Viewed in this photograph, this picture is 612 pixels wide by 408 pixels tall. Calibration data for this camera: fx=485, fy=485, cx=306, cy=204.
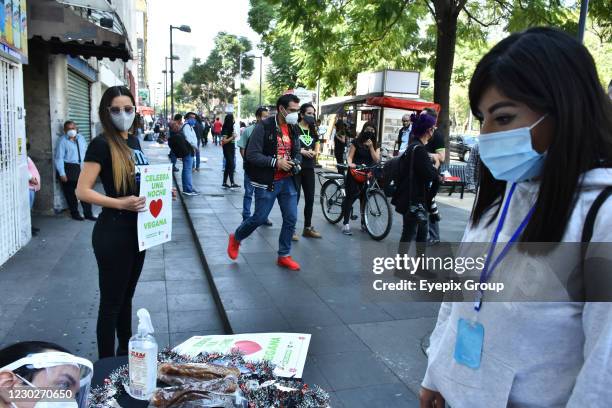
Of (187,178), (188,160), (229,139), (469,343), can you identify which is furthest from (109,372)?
(229,139)

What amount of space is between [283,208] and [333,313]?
5.46 ft

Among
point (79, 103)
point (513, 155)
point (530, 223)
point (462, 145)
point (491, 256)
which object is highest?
point (79, 103)

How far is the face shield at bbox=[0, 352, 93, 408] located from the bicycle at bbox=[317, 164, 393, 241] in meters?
5.81

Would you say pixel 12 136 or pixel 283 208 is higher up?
pixel 12 136

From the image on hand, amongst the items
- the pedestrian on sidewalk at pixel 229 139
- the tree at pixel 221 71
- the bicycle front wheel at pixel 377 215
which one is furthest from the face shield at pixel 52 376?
the tree at pixel 221 71

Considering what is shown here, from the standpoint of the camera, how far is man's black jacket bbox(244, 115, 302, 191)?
17.4ft

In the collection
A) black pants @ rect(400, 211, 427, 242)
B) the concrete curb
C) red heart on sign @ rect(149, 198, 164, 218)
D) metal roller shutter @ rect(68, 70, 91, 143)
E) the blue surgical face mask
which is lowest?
the concrete curb

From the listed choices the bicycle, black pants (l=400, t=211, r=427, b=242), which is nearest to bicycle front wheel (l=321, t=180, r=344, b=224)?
the bicycle

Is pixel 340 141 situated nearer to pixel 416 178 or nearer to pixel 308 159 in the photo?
pixel 308 159

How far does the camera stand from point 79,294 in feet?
16.9

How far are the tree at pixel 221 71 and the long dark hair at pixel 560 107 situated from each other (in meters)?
55.7

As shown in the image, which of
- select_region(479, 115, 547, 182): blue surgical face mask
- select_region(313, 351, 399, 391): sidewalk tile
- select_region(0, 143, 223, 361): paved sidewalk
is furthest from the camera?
select_region(0, 143, 223, 361): paved sidewalk

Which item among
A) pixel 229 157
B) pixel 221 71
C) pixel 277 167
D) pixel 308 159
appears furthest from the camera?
pixel 221 71

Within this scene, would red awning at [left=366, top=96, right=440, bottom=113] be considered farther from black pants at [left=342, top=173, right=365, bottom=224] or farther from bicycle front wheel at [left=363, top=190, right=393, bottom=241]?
bicycle front wheel at [left=363, top=190, right=393, bottom=241]
